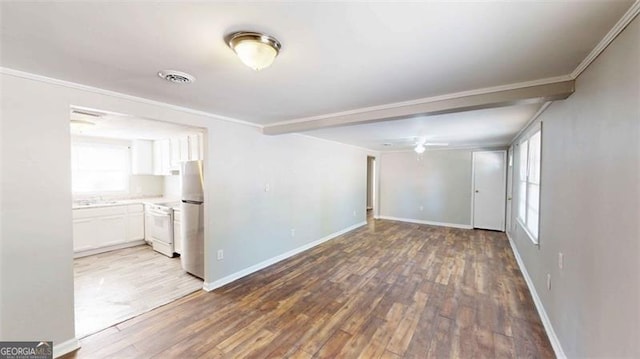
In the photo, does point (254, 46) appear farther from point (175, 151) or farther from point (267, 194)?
point (175, 151)

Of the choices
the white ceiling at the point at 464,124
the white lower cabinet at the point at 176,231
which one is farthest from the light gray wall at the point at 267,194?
the white lower cabinet at the point at 176,231

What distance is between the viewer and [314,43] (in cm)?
138

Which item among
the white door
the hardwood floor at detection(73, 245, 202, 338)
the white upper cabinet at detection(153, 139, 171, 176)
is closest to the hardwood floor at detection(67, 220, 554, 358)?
the hardwood floor at detection(73, 245, 202, 338)

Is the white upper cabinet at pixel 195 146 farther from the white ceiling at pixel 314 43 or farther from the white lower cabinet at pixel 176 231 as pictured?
the white ceiling at pixel 314 43

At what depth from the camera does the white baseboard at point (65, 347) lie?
199cm

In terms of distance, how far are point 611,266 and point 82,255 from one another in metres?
Answer: 6.27

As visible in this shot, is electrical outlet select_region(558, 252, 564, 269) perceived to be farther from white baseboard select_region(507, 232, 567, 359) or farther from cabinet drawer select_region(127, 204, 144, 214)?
cabinet drawer select_region(127, 204, 144, 214)

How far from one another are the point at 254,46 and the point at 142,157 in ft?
→ 16.1

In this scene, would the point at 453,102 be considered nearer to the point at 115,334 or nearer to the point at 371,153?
the point at 115,334

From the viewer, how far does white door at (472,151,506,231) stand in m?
6.11

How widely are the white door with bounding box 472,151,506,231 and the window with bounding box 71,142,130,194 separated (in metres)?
8.24

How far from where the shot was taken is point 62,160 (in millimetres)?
2004

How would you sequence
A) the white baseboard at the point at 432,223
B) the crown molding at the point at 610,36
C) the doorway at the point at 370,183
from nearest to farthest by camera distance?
the crown molding at the point at 610,36
the white baseboard at the point at 432,223
the doorway at the point at 370,183

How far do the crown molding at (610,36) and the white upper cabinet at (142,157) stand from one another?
6203 millimetres
